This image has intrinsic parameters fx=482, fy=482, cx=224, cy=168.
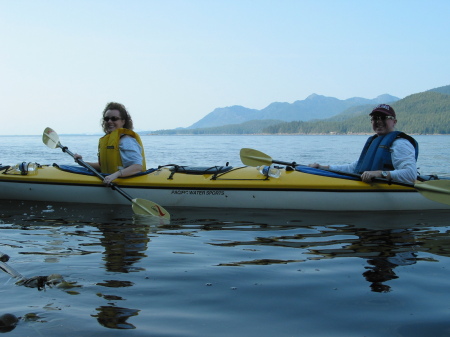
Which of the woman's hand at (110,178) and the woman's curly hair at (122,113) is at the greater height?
the woman's curly hair at (122,113)

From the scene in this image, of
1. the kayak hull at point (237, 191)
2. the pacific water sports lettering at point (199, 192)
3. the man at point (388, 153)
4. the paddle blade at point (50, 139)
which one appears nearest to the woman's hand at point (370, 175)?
the man at point (388, 153)

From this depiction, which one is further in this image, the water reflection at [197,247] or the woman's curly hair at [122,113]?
the woman's curly hair at [122,113]

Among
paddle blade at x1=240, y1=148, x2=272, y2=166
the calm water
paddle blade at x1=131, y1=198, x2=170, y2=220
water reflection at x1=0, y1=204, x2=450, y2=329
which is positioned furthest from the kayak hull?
paddle blade at x1=131, y1=198, x2=170, y2=220

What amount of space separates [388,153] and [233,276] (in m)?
3.43

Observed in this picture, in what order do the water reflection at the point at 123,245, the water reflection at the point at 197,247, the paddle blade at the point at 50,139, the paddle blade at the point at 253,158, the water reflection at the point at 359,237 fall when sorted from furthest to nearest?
the paddle blade at the point at 50,139 < the paddle blade at the point at 253,158 < the water reflection at the point at 359,237 < the water reflection at the point at 123,245 < the water reflection at the point at 197,247

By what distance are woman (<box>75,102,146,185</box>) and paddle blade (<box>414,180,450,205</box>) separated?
3.79 meters

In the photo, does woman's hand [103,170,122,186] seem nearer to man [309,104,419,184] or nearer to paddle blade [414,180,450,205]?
man [309,104,419,184]

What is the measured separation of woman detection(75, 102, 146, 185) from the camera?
6.83m

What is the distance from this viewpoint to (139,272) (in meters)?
3.59

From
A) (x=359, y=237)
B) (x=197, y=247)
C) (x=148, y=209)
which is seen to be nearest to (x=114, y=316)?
(x=197, y=247)

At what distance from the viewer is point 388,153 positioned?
6117 mm

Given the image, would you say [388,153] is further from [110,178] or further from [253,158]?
[110,178]

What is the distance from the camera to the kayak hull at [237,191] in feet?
20.7

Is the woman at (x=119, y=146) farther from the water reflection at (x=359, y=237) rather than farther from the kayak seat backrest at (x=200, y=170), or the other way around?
the water reflection at (x=359, y=237)
